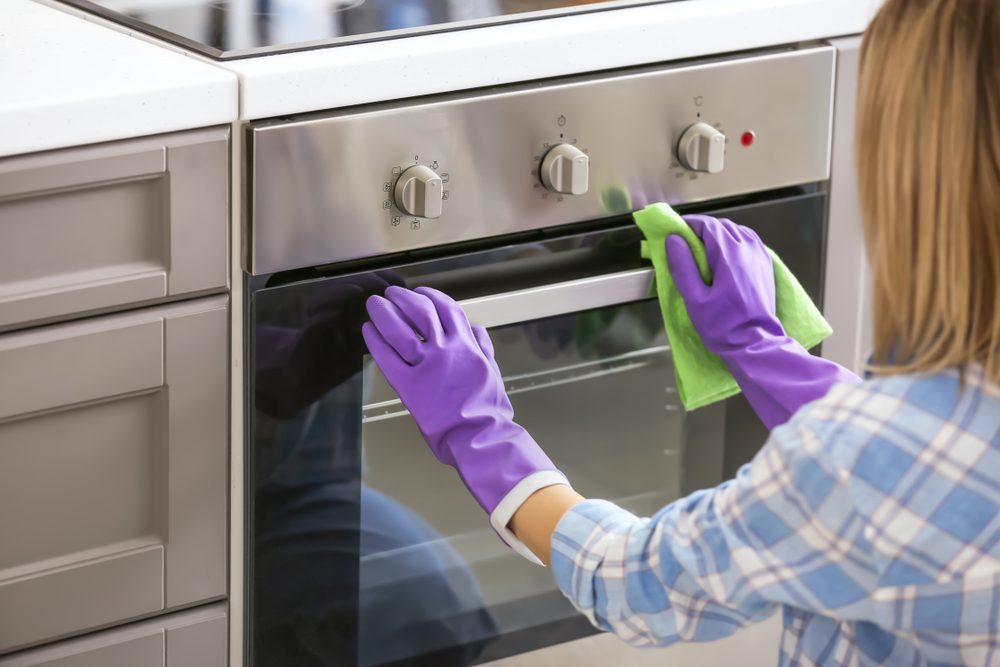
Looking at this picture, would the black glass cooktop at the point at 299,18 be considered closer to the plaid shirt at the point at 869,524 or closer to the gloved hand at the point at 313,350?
the gloved hand at the point at 313,350

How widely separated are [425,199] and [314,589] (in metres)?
0.35

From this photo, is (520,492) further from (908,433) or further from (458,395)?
(908,433)

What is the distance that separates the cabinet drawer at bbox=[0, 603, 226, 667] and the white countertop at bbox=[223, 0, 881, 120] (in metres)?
0.42

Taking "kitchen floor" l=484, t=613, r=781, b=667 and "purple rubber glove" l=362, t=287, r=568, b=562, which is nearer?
"purple rubber glove" l=362, t=287, r=568, b=562

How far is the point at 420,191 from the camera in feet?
3.61

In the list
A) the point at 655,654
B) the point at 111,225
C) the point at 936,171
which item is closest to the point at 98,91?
the point at 111,225

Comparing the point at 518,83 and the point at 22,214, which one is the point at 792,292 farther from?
the point at 22,214

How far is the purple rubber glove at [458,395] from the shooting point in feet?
3.42

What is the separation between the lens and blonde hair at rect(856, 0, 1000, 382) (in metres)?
0.75

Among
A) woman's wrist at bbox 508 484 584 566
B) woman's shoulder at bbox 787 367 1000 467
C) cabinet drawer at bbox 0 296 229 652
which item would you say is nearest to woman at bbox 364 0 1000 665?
woman's shoulder at bbox 787 367 1000 467

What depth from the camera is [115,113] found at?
0.99 m

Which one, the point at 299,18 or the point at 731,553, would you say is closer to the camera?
the point at 731,553

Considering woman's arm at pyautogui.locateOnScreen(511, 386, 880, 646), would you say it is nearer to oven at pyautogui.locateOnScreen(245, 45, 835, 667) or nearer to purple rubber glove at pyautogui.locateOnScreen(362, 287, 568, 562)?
purple rubber glove at pyautogui.locateOnScreen(362, 287, 568, 562)

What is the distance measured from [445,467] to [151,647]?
295 mm
